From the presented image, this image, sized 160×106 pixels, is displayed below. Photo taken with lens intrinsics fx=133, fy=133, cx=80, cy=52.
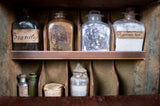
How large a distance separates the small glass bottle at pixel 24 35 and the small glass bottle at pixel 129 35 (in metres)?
0.47

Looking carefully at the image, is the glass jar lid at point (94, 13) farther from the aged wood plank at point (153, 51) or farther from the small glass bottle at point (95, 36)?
the aged wood plank at point (153, 51)

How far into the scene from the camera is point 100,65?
3.04 feet

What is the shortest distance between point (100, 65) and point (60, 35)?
1.17 feet

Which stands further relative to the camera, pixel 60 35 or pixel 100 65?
pixel 100 65

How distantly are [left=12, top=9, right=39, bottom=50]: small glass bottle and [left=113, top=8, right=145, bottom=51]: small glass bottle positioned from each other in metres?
0.47

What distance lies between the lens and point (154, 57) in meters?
0.72

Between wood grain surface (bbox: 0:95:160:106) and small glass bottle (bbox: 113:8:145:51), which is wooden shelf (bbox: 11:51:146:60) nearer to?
small glass bottle (bbox: 113:8:145:51)

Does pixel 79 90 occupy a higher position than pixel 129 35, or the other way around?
pixel 129 35

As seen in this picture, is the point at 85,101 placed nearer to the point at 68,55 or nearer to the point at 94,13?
the point at 68,55

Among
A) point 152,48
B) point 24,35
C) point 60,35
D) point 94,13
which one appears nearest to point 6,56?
point 24,35

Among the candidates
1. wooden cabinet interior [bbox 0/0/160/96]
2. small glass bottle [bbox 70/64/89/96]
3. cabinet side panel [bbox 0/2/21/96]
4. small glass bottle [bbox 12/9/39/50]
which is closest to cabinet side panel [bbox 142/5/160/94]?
wooden cabinet interior [bbox 0/0/160/96]

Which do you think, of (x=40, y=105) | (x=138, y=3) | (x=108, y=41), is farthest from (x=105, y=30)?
(x=40, y=105)

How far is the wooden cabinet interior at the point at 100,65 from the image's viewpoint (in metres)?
0.72

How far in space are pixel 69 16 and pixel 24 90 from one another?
0.54 metres
